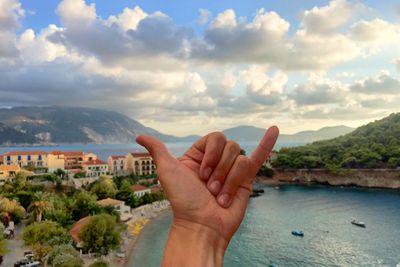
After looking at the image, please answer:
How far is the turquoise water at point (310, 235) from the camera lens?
851 inches

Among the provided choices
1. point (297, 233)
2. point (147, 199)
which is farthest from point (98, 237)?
point (297, 233)

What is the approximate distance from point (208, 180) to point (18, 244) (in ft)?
81.5

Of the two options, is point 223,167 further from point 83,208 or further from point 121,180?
point 121,180

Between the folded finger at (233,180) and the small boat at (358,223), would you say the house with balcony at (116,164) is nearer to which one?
the small boat at (358,223)

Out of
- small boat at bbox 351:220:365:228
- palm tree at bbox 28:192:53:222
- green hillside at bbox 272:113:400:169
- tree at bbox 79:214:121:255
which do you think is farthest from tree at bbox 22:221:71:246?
green hillside at bbox 272:113:400:169

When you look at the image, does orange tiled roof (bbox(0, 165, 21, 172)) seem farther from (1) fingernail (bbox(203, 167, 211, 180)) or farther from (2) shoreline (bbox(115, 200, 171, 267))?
(1) fingernail (bbox(203, 167, 211, 180))

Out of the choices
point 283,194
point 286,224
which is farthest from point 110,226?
point 283,194

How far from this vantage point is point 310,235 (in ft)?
88.4

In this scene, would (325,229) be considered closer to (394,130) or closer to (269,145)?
(269,145)

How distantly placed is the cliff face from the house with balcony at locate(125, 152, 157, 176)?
22550 mm

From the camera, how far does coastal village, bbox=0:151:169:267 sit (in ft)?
61.6

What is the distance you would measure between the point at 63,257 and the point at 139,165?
36.4 meters

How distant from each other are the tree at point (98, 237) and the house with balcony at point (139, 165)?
1239 inches

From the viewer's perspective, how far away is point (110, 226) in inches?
815
